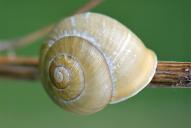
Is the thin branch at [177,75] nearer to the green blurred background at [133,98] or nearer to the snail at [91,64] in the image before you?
the snail at [91,64]

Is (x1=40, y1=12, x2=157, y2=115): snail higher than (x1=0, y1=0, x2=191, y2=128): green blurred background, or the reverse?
(x1=0, y1=0, x2=191, y2=128): green blurred background

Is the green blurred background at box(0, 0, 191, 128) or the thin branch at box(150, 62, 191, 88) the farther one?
the green blurred background at box(0, 0, 191, 128)

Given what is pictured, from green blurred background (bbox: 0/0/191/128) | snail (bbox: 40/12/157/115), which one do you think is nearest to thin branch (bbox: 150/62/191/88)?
snail (bbox: 40/12/157/115)

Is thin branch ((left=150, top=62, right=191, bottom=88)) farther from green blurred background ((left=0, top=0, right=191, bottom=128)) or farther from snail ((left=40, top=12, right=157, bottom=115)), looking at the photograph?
green blurred background ((left=0, top=0, right=191, bottom=128))

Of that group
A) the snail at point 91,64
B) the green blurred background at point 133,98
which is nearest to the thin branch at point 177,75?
the snail at point 91,64

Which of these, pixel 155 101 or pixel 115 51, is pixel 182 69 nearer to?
pixel 115 51

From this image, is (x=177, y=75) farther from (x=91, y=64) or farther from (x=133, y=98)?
(x=133, y=98)
